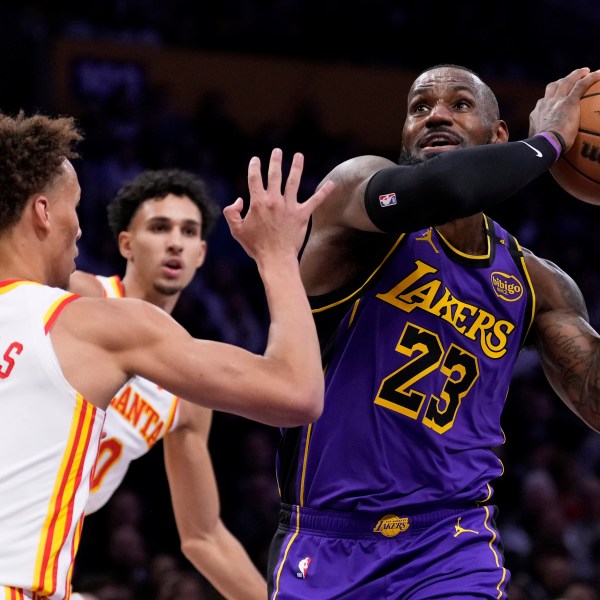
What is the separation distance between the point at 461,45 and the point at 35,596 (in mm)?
12254

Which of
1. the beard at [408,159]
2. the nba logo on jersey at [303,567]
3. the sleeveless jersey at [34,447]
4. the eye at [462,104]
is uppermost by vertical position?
the eye at [462,104]

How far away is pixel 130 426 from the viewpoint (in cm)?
525

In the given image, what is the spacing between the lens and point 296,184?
296 centimetres

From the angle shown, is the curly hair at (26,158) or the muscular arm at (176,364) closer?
the muscular arm at (176,364)

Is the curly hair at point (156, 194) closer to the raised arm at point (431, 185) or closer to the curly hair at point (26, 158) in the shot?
the raised arm at point (431, 185)

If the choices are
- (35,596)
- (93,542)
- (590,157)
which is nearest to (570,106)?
(590,157)

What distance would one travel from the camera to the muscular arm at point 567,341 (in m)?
3.94

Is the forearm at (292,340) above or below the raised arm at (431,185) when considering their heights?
below

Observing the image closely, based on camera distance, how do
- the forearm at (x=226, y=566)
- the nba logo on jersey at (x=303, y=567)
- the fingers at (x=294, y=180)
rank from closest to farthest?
the fingers at (x=294, y=180)
the nba logo on jersey at (x=303, y=567)
the forearm at (x=226, y=566)

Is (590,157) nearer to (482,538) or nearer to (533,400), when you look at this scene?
(482,538)

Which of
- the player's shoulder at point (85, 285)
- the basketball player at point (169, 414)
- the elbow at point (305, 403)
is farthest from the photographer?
the player's shoulder at point (85, 285)

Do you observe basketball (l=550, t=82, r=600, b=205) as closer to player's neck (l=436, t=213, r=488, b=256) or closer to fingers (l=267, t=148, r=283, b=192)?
player's neck (l=436, t=213, r=488, b=256)

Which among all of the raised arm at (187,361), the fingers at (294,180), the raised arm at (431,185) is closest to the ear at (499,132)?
the raised arm at (431,185)

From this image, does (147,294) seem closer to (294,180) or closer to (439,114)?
(439,114)
